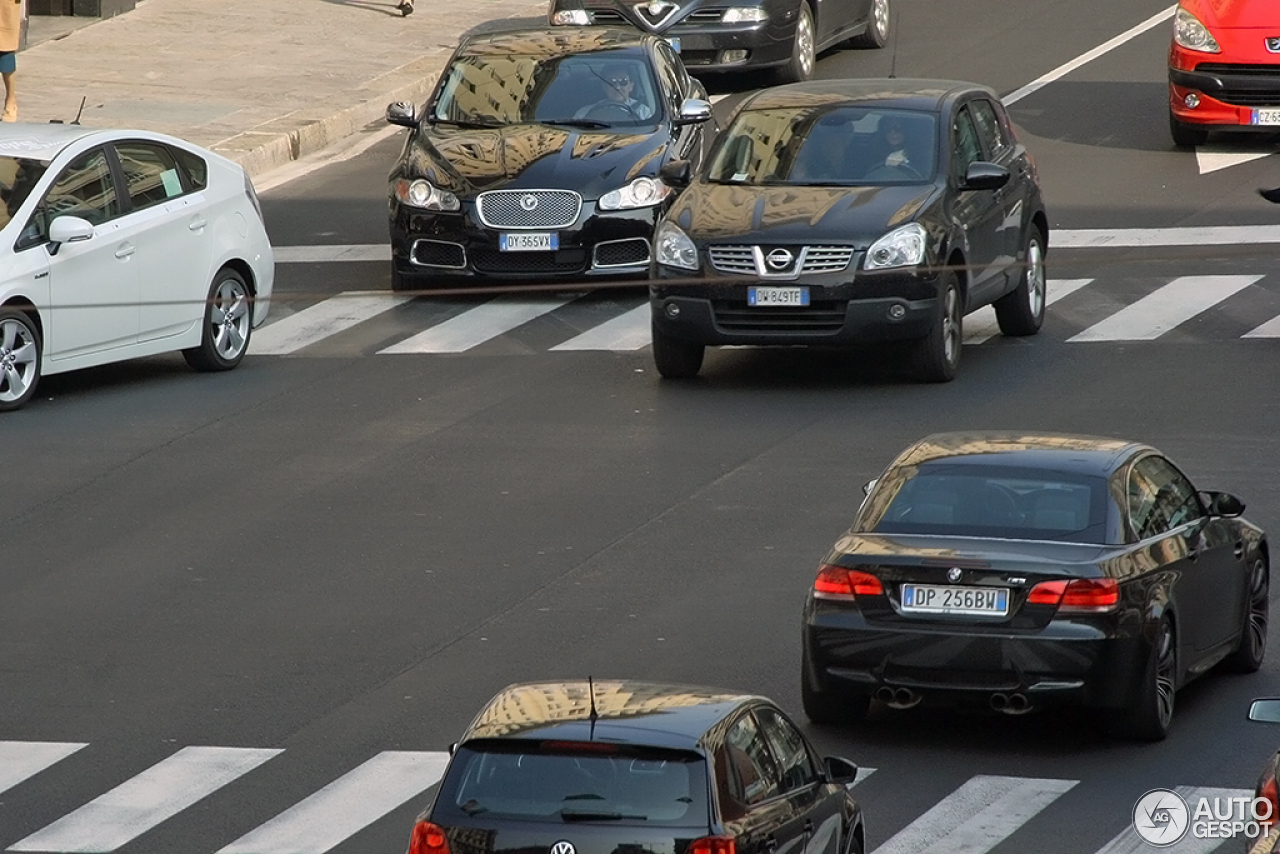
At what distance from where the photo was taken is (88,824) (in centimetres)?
1075

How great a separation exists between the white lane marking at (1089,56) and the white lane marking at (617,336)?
861 cm

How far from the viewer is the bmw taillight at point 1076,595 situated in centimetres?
1123

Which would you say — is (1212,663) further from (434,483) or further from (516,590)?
(434,483)

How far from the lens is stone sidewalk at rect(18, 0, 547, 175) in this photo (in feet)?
90.2

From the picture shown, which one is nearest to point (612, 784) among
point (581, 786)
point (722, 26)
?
point (581, 786)

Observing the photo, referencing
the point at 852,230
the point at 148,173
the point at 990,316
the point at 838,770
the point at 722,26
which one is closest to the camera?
the point at 838,770

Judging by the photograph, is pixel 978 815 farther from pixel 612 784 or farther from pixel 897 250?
pixel 897 250

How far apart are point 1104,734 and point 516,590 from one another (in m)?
3.46

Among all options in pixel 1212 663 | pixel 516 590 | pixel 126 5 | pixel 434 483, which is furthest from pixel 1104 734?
pixel 126 5

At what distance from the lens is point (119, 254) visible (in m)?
18.8

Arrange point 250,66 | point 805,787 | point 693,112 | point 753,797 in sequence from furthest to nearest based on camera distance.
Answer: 1. point 250,66
2. point 693,112
3. point 805,787
4. point 753,797

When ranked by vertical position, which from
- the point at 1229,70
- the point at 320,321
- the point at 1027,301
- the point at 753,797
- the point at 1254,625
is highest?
the point at 753,797

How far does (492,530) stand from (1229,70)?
12.6m

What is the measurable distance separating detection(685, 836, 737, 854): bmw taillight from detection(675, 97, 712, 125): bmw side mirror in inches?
557
